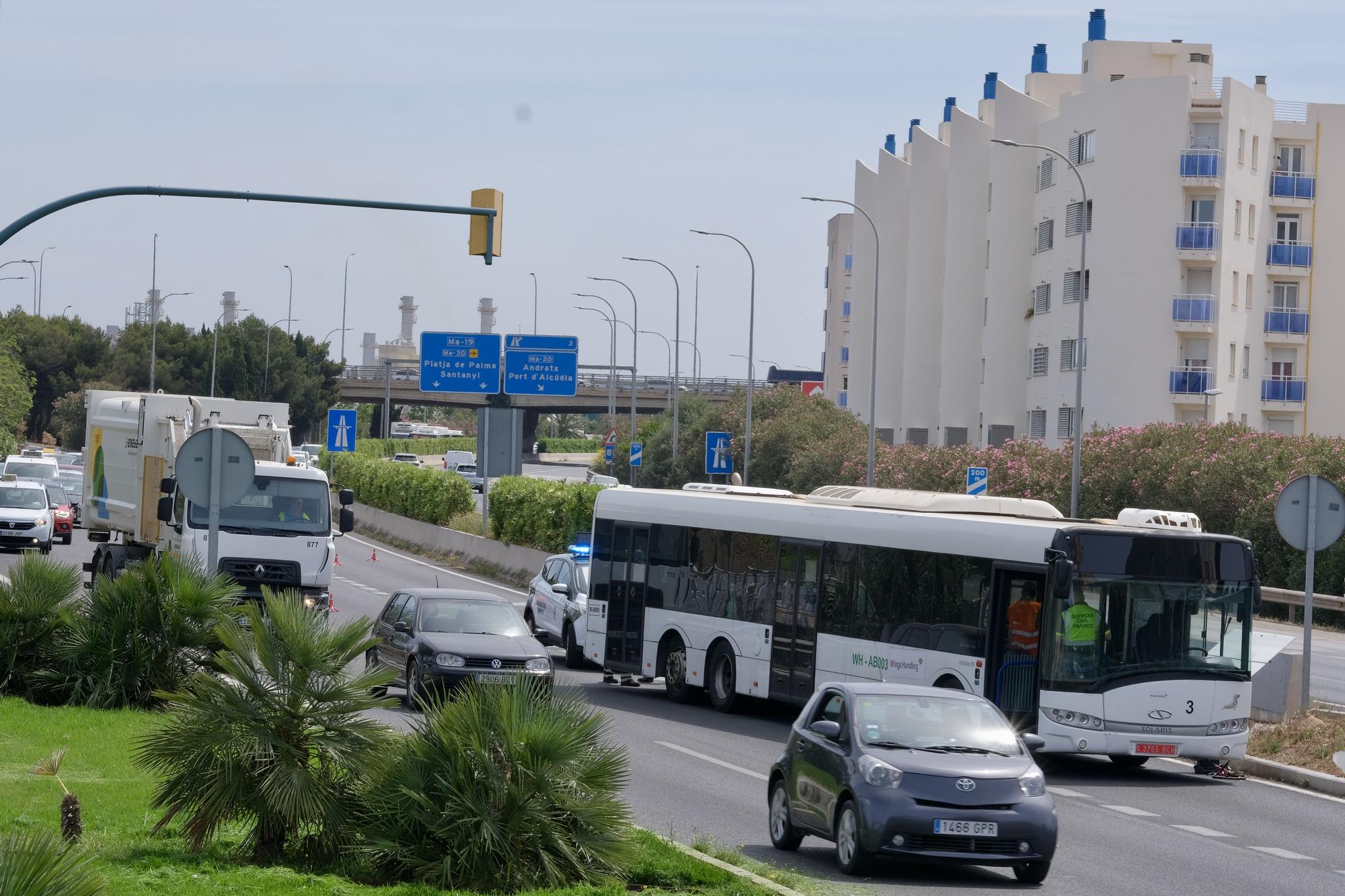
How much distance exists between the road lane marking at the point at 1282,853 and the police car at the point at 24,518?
32.7 meters

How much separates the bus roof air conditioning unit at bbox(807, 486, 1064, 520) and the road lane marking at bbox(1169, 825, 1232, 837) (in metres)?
4.86

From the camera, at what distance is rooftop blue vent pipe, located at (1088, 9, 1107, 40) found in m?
64.8

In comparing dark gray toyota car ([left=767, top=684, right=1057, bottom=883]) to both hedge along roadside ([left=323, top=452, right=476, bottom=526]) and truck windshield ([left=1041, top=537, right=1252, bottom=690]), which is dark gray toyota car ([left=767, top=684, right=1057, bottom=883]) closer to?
truck windshield ([left=1041, top=537, right=1252, bottom=690])

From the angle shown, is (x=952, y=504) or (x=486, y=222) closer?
(x=952, y=504)

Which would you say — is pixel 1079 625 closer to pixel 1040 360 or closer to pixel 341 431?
pixel 341 431

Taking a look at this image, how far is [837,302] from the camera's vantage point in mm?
120562

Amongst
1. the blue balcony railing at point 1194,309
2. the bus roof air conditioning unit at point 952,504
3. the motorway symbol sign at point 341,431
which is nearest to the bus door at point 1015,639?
the bus roof air conditioning unit at point 952,504

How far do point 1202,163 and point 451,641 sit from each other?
4556 cm

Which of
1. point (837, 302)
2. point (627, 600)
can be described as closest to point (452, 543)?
point (627, 600)

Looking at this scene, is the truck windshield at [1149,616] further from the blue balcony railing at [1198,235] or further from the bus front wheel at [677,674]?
the blue balcony railing at [1198,235]

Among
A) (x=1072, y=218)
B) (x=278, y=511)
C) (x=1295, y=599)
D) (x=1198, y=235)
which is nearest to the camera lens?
(x=1295, y=599)

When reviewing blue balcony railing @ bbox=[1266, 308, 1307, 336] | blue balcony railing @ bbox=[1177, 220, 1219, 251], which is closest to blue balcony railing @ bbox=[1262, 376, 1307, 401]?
blue balcony railing @ bbox=[1266, 308, 1307, 336]

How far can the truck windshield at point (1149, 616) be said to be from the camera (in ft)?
53.5

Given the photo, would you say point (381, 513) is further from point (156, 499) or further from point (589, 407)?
point (589, 407)
